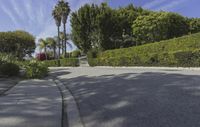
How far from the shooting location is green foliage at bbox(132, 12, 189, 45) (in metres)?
61.1

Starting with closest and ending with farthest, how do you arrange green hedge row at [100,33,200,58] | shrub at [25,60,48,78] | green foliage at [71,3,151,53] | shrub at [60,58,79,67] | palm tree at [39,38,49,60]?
shrub at [25,60,48,78]
green hedge row at [100,33,200,58]
shrub at [60,58,79,67]
green foliage at [71,3,151,53]
palm tree at [39,38,49,60]

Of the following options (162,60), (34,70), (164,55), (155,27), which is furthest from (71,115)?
(155,27)

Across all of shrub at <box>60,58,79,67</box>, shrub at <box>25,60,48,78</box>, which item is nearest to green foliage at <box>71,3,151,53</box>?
shrub at <box>60,58,79,67</box>

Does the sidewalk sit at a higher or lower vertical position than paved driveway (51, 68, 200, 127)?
lower

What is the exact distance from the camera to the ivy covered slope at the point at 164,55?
28688 mm

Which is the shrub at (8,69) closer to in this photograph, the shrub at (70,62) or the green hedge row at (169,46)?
the green hedge row at (169,46)

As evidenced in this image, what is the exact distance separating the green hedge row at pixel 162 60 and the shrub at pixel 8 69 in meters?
12.8

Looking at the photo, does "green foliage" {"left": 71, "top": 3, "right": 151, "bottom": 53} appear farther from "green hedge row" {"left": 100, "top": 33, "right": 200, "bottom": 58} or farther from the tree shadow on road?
the tree shadow on road

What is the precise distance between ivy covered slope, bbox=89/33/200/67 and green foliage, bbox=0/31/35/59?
36764 mm

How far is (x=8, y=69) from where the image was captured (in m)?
27.4

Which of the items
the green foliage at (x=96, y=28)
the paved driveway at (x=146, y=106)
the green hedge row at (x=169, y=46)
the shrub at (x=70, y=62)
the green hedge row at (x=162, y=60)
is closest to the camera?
the paved driveway at (x=146, y=106)

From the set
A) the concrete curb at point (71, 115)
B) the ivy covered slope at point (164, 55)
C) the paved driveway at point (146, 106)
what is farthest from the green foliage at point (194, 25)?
the concrete curb at point (71, 115)

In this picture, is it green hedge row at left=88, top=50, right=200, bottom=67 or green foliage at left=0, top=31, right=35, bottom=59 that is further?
green foliage at left=0, top=31, right=35, bottom=59

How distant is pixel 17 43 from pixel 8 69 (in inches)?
2105
